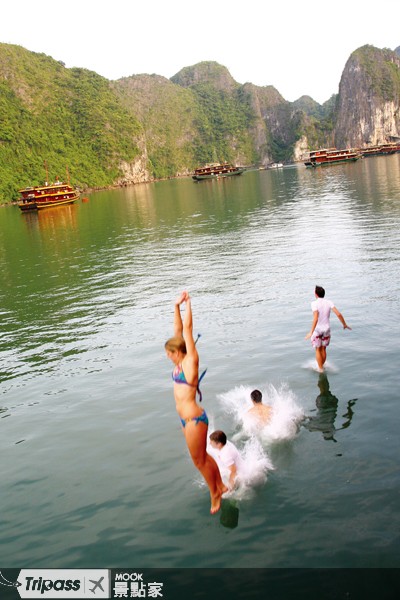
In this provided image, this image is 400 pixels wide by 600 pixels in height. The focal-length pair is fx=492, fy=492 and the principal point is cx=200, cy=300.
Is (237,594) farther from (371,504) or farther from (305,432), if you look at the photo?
(305,432)

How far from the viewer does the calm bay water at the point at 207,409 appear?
23.6 feet

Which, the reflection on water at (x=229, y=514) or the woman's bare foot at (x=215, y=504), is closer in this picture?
the reflection on water at (x=229, y=514)

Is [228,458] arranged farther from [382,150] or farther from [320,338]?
[382,150]

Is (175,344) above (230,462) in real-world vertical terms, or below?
above

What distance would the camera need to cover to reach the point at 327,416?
10.4 meters

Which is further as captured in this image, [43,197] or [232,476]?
[43,197]

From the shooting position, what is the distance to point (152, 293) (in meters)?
23.6

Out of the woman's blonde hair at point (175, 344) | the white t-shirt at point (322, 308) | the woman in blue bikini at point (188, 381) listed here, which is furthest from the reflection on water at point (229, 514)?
the white t-shirt at point (322, 308)

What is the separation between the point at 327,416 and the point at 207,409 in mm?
2682

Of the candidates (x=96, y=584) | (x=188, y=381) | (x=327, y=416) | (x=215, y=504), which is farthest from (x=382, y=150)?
(x=96, y=584)

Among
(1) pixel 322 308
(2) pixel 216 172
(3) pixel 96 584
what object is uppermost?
(2) pixel 216 172

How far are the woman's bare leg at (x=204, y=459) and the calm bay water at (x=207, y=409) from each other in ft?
0.95

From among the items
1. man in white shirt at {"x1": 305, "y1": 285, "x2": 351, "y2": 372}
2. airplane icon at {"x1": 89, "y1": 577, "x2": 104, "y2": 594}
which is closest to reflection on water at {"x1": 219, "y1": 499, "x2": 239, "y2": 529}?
airplane icon at {"x1": 89, "y1": 577, "x2": 104, "y2": 594}

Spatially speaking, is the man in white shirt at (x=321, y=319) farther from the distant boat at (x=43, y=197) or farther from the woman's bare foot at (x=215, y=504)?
the distant boat at (x=43, y=197)
